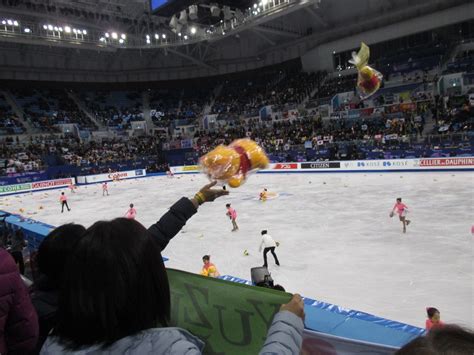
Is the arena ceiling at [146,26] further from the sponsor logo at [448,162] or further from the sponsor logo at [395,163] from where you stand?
the sponsor logo at [448,162]

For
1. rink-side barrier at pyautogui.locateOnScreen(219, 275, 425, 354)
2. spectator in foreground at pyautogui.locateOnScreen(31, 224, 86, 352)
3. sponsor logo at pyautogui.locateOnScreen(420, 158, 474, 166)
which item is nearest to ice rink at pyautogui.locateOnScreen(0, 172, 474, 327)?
sponsor logo at pyautogui.locateOnScreen(420, 158, 474, 166)

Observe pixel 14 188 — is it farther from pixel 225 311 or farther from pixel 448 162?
pixel 225 311

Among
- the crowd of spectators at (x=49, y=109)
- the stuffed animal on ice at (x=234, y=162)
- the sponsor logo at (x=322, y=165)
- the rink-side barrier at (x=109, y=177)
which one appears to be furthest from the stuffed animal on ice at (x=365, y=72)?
the crowd of spectators at (x=49, y=109)

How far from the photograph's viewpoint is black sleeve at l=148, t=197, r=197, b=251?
7.45ft

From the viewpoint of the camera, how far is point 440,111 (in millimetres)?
28391

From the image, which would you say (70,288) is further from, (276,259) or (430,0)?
(430,0)

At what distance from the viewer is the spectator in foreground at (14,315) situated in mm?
1892

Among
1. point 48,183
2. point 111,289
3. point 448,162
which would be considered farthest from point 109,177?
point 111,289

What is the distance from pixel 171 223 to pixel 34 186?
1311 inches

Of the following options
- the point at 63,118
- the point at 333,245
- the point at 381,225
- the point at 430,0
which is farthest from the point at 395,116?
the point at 63,118

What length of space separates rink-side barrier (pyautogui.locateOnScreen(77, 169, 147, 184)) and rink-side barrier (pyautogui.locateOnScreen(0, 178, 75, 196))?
1088 mm

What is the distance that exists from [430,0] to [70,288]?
39.1m

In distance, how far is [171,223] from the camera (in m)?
2.29

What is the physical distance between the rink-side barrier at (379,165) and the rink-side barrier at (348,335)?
1677 cm
